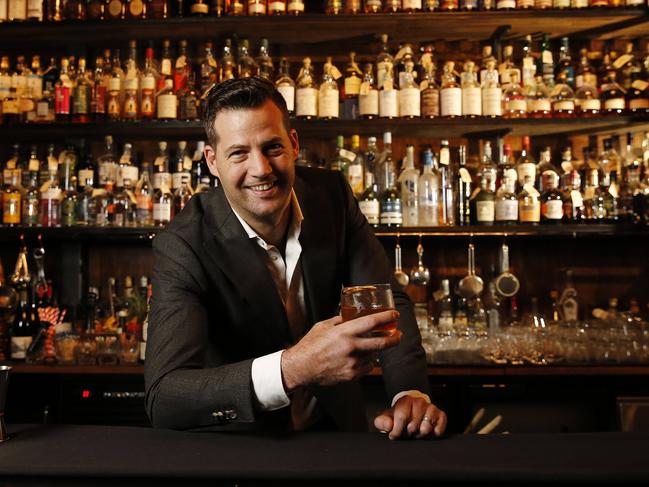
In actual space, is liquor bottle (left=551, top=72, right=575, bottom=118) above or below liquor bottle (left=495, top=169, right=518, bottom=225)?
above

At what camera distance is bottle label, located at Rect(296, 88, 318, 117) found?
2.93 meters

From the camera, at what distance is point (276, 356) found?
3.93 feet

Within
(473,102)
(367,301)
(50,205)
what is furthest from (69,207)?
(367,301)

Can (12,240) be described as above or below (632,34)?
below

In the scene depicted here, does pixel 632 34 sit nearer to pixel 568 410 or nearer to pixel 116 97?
pixel 568 410

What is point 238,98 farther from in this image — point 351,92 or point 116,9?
point 116,9

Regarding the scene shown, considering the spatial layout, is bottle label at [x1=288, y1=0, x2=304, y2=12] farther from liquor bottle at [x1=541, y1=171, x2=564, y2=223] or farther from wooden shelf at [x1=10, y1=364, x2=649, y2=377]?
wooden shelf at [x1=10, y1=364, x2=649, y2=377]

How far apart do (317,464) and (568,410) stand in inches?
76.0

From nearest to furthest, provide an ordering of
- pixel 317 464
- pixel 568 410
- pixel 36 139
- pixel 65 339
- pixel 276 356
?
pixel 317 464
pixel 276 356
pixel 568 410
pixel 65 339
pixel 36 139

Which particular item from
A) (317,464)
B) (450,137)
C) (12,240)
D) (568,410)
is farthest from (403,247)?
(317,464)

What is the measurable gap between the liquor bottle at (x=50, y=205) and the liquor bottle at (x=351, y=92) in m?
1.35

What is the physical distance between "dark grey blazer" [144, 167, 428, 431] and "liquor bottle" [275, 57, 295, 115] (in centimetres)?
118

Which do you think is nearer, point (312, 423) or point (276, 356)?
point (276, 356)

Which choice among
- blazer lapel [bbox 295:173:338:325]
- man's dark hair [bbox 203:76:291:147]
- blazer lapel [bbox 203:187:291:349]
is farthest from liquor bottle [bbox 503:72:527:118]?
blazer lapel [bbox 203:187:291:349]
